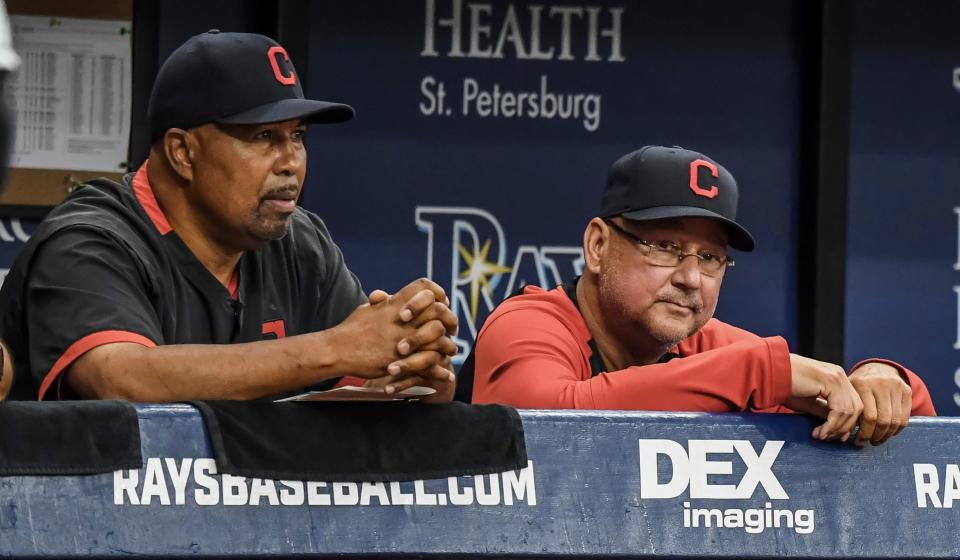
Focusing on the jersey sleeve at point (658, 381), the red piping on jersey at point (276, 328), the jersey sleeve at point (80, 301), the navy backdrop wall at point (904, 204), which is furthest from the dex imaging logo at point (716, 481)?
the navy backdrop wall at point (904, 204)

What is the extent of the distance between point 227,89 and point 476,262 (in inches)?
85.0

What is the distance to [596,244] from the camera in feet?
9.84

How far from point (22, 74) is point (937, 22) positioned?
277 centimetres

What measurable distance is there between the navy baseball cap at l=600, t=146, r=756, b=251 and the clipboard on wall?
2028 millimetres

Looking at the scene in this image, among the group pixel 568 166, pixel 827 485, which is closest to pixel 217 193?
pixel 827 485

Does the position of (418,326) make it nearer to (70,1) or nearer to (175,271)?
(175,271)

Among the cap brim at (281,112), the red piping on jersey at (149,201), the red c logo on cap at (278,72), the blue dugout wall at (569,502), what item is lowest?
the blue dugout wall at (569,502)

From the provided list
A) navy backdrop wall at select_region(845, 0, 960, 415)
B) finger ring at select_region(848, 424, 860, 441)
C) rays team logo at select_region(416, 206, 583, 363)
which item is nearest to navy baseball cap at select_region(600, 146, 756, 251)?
finger ring at select_region(848, 424, 860, 441)

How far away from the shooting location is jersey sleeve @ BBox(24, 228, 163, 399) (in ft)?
7.88

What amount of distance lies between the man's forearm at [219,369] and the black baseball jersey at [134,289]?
11 centimetres

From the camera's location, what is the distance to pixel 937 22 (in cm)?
504

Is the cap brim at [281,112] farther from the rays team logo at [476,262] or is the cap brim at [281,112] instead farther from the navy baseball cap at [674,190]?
the rays team logo at [476,262]

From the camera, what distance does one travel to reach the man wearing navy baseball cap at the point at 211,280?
229 cm

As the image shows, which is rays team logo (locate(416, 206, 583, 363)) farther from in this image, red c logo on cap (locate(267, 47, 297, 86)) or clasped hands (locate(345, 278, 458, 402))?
clasped hands (locate(345, 278, 458, 402))
